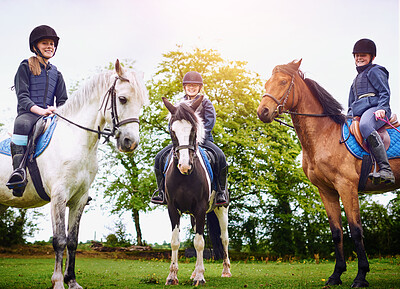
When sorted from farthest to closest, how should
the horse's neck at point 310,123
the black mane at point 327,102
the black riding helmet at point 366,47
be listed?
the black riding helmet at point 366,47, the black mane at point 327,102, the horse's neck at point 310,123

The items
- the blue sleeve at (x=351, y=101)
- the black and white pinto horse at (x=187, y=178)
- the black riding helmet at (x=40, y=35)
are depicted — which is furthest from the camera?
the blue sleeve at (x=351, y=101)

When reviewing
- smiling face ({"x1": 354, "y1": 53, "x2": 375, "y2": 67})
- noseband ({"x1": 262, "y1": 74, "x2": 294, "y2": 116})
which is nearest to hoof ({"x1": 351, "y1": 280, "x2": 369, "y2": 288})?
noseband ({"x1": 262, "y1": 74, "x2": 294, "y2": 116})

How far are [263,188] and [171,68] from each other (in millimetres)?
8359

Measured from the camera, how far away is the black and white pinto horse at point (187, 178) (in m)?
5.75

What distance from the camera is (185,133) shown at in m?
5.74

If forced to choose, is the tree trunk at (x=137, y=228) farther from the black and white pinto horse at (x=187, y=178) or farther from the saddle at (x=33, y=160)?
the saddle at (x=33, y=160)

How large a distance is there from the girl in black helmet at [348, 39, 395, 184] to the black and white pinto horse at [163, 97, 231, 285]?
9.20ft

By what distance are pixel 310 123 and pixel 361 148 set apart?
37.1 inches

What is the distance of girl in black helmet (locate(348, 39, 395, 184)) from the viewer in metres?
5.93

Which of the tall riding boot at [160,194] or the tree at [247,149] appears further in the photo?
the tree at [247,149]

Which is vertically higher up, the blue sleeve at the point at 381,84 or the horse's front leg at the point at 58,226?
the blue sleeve at the point at 381,84

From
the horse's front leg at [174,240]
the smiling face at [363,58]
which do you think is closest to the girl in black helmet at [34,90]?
the horse's front leg at [174,240]

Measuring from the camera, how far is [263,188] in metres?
18.2

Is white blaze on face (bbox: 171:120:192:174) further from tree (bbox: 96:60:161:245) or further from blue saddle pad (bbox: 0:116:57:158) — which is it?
tree (bbox: 96:60:161:245)
